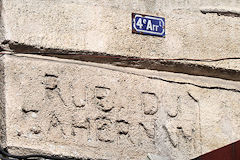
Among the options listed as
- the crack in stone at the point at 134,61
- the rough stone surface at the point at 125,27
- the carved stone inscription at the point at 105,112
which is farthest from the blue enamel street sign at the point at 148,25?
the carved stone inscription at the point at 105,112

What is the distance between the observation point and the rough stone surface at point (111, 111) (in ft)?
11.6

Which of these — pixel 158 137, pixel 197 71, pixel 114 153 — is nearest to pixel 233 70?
pixel 197 71

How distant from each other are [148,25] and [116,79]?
39 cm

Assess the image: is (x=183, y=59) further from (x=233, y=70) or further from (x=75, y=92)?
(x=75, y=92)

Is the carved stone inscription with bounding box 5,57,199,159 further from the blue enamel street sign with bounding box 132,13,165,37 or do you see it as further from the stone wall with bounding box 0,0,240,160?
the blue enamel street sign with bounding box 132,13,165,37

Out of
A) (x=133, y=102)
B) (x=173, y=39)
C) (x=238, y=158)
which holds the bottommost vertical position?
(x=238, y=158)

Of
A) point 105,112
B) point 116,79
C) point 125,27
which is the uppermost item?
point 125,27

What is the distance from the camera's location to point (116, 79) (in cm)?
384

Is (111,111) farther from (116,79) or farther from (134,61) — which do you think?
(134,61)

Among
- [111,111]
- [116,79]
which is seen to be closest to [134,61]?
[116,79]

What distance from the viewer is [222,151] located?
142 inches

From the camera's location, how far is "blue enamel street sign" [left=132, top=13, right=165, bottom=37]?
3.93 m

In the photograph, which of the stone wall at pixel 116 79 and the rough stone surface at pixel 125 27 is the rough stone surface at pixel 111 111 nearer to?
the stone wall at pixel 116 79

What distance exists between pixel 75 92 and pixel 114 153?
0.39 metres
